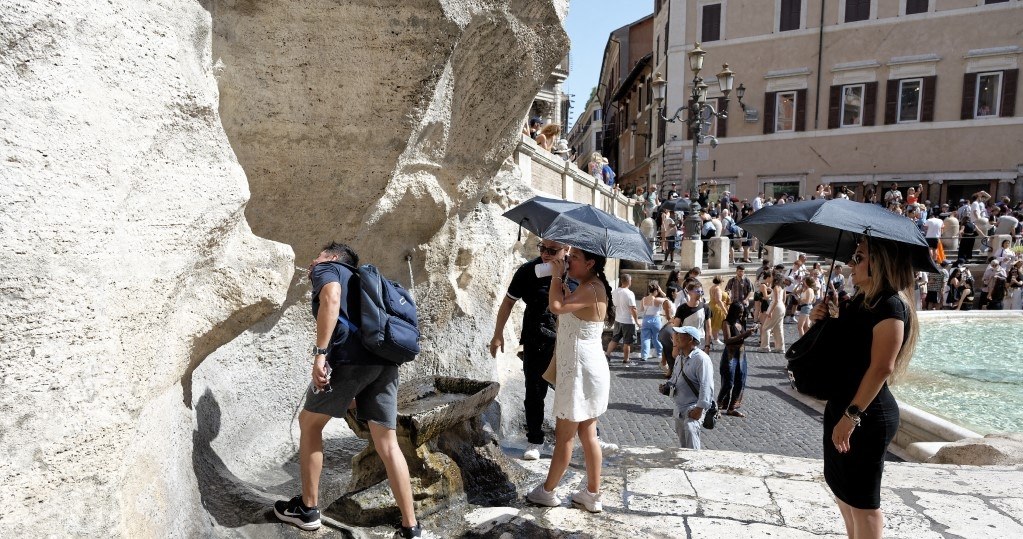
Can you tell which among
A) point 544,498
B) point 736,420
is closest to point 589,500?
point 544,498

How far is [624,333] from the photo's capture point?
1155 centimetres

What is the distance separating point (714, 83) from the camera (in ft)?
106

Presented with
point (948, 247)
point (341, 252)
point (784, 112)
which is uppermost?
point (784, 112)

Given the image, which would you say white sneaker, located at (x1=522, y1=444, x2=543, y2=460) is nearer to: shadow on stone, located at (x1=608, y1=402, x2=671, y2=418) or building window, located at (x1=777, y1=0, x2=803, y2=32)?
shadow on stone, located at (x1=608, y1=402, x2=671, y2=418)

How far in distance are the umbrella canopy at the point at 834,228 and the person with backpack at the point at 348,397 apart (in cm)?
187

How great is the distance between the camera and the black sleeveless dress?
2.73 metres

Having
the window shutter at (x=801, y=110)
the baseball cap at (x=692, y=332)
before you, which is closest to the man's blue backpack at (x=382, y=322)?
the baseball cap at (x=692, y=332)

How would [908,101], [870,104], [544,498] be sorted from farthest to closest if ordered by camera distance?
[870,104], [908,101], [544,498]

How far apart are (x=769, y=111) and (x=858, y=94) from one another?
3.56 meters

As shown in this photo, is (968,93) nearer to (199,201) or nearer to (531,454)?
(531,454)

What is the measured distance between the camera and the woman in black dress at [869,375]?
2668 mm

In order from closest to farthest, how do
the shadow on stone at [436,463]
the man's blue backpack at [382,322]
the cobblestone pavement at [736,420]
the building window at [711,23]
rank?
the man's blue backpack at [382,322], the shadow on stone at [436,463], the cobblestone pavement at [736,420], the building window at [711,23]

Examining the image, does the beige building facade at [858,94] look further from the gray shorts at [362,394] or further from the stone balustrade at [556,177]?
the gray shorts at [362,394]

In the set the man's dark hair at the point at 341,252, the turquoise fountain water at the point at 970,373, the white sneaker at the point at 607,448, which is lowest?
the turquoise fountain water at the point at 970,373
